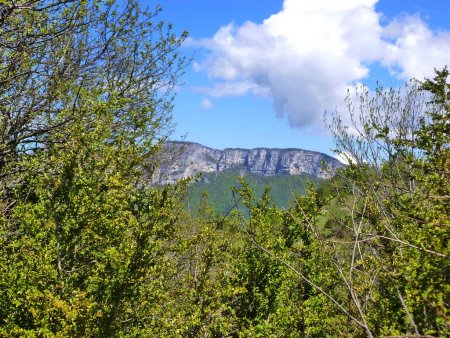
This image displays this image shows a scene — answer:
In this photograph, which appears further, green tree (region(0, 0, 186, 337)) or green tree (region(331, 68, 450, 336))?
green tree (region(0, 0, 186, 337))

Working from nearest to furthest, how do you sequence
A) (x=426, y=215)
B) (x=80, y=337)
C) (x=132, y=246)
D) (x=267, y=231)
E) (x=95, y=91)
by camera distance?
(x=426, y=215) < (x=80, y=337) < (x=132, y=246) < (x=95, y=91) < (x=267, y=231)

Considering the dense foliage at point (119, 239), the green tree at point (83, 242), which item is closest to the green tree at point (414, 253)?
the dense foliage at point (119, 239)

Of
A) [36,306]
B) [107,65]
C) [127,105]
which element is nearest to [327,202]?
[127,105]

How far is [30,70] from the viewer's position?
11.3 metres

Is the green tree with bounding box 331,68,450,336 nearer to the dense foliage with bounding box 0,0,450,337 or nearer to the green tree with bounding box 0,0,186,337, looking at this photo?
the dense foliage with bounding box 0,0,450,337

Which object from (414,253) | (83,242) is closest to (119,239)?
(83,242)

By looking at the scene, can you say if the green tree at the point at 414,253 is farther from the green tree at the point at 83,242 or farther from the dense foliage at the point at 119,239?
the green tree at the point at 83,242

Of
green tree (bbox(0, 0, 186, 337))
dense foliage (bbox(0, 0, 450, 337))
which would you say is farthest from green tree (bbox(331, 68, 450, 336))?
green tree (bbox(0, 0, 186, 337))

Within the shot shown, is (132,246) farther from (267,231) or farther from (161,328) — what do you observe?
(267,231)

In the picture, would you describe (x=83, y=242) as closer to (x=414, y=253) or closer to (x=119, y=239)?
(x=119, y=239)

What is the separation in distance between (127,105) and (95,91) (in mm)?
3631

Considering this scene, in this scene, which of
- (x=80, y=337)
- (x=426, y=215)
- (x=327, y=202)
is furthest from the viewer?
(x=327, y=202)

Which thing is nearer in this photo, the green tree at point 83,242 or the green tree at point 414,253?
the green tree at point 414,253

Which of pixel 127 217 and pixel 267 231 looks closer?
pixel 127 217
